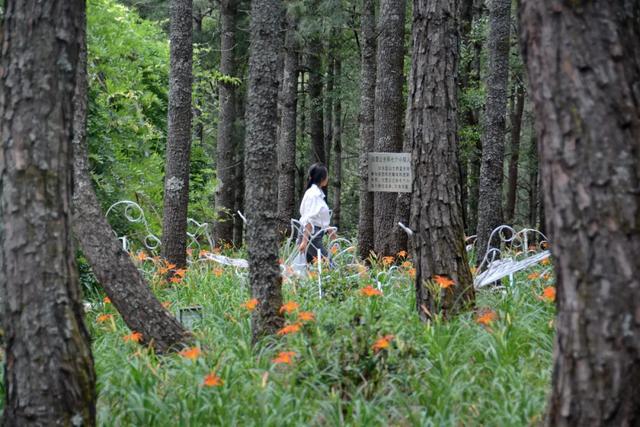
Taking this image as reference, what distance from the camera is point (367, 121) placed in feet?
40.4

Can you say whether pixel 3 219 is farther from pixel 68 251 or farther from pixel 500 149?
pixel 500 149

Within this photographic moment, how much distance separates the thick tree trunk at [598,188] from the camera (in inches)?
122

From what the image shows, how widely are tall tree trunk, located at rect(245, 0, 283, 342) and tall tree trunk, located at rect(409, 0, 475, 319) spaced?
1.22m

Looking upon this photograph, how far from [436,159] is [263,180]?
57.7 inches

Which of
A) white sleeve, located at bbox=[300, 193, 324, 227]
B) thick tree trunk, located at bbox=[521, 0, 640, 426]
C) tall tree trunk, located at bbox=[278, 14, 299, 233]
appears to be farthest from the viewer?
tall tree trunk, located at bbox=[278, 14, 299, 233]

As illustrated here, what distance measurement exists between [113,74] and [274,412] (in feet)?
27.2

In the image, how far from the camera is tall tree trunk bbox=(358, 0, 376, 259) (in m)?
11.7

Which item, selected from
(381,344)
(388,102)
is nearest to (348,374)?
(381,344)

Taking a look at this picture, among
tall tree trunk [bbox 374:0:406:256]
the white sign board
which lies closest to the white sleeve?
the white sign board

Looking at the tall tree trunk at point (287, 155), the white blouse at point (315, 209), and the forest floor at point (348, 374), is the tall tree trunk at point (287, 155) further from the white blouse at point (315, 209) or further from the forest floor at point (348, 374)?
the forest floor at point (348, 374)

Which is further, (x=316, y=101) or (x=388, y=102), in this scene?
(x=316, y=101)

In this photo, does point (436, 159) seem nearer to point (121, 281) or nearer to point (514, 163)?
point (121, 281)

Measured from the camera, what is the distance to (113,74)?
11.4 metres

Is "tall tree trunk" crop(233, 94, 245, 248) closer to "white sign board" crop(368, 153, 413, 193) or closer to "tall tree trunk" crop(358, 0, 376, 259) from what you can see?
"tall tree trunk" crop(358, 0, 376, 259)
